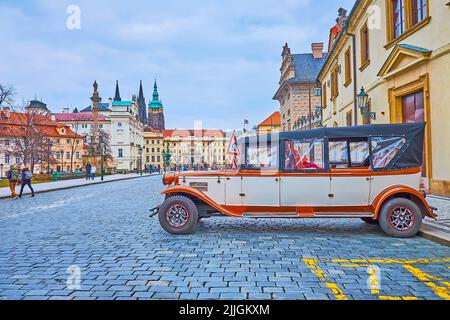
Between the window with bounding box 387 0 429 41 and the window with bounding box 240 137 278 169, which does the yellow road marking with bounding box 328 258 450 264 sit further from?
the window with bounding box 387 0 429 41

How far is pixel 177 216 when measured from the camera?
6773 millimetres

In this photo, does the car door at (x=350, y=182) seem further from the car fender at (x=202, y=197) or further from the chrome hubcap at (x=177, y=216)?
the chrome hubcap at (x=177, y=216)

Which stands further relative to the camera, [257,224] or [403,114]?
[403,114]

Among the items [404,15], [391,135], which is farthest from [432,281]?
[404,15]

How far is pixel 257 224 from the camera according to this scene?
7902 mm

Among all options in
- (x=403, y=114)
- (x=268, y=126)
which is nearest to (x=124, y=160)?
(x=268, y=126)

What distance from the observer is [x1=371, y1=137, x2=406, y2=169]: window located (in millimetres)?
6527

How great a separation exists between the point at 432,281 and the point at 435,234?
Result: 2509 millimetres

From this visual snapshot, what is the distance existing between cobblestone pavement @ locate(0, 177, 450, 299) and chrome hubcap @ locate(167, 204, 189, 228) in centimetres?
34

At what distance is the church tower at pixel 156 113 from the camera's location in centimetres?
13438

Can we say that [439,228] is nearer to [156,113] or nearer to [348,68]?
[348,68]

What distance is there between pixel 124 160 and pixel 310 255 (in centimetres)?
8887

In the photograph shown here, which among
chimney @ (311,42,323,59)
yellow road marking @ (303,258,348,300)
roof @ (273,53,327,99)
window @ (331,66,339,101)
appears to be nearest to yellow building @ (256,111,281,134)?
chimney @ (311,42,323,59)
